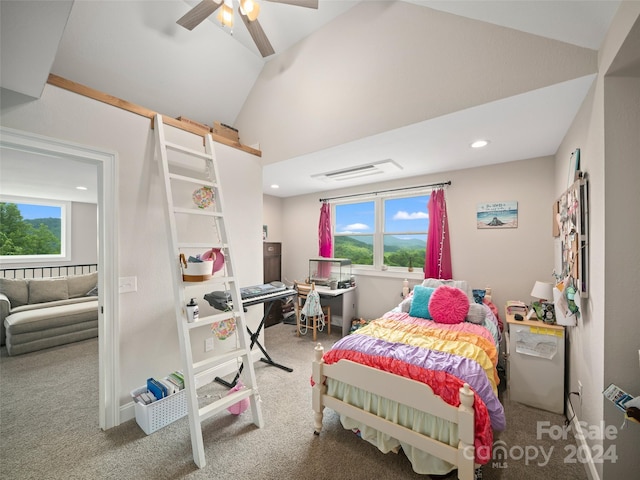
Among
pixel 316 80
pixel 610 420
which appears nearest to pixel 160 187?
pixel 316 80

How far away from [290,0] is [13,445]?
3.52 metres

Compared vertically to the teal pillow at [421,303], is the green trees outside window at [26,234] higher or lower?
higher

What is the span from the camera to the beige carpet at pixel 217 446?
1.52 m

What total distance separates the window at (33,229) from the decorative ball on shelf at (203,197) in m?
5.03

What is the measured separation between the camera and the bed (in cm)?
136

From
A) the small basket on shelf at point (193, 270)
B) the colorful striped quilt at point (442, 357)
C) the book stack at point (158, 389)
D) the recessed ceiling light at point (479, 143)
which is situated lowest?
the book stack at point (158, 389)

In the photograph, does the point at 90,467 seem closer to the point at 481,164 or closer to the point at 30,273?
the point at 481,164

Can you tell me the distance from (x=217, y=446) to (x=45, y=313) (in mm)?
3363

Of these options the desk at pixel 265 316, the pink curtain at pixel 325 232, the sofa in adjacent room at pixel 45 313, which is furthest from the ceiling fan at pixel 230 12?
the sofa in adjacent room at pixel 45 313

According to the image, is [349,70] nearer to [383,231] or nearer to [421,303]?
[383,231]

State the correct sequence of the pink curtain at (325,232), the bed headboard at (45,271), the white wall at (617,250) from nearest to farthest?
1. the white wall at (617,250)
2. the pink curtain at (325,232)
3. the bed headboard at (45,271)

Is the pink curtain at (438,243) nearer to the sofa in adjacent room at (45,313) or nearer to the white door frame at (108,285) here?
the white door frame at (108,285)

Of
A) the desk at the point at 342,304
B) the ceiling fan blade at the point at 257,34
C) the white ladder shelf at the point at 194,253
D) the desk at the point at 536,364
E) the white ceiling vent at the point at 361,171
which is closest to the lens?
the white ladder shelf at the point at 194,253

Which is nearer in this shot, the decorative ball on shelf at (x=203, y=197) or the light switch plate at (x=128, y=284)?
the light switch plate at (x=128, y=284)
